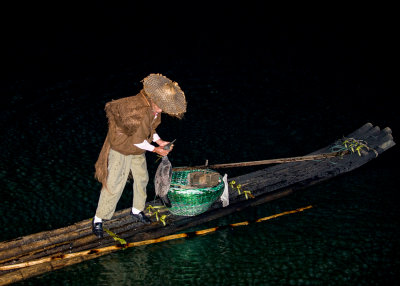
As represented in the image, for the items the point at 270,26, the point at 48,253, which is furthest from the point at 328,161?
the point at 270,26

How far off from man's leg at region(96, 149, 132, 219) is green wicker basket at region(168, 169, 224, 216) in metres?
0.70

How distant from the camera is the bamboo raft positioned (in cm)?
546

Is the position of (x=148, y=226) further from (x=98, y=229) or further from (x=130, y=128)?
(x=130, y=128)

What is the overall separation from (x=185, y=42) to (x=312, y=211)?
360 inches

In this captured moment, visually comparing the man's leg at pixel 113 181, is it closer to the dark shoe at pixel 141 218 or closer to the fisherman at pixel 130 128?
the fisherman at pixel 130 128

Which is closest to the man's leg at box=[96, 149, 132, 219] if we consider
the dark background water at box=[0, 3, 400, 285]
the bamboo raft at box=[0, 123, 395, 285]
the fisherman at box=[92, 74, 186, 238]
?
the fisherman at box=[92, 74, 186, 238]

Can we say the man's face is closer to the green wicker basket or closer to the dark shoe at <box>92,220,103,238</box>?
the green wicker basket

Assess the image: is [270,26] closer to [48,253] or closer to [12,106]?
[12,106]

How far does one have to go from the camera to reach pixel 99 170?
5.69 meters


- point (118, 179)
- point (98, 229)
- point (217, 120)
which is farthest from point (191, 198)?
point (217, 120)

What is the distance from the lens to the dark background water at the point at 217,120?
6172 millimetres

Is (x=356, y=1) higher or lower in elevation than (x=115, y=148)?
higher

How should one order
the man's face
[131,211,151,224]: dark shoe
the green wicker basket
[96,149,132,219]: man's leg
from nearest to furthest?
the man's face < [96,149,132,219]: man's leg < the green wicker basket < [131,211,151,224]: dark shoe

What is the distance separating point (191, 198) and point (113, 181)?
1.05 metres
